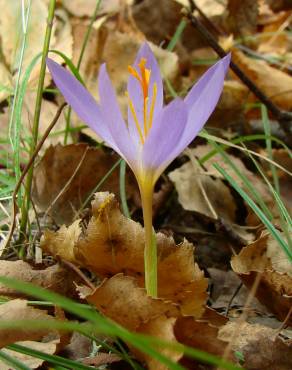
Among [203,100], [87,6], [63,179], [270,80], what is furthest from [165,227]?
[87,6]

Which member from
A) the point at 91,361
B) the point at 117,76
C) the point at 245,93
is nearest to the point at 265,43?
the point at 245,93

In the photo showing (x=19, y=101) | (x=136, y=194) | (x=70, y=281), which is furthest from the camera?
(x=136, y=194)

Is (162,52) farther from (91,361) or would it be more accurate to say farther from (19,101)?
(91,361)

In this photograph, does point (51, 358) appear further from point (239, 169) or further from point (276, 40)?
point (276, 40)

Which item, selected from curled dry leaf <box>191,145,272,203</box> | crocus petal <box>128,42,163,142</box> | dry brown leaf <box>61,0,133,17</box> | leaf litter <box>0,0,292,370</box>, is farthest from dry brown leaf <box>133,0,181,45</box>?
crocus petal <box>128,42,163,142</box>

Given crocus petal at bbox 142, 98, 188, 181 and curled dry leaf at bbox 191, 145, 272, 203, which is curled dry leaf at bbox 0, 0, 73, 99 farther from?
crocus petal at bbox 142, 98, 188, 181

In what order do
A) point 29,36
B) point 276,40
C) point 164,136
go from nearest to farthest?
point 164,136 < point 29,36 < point 276,40
